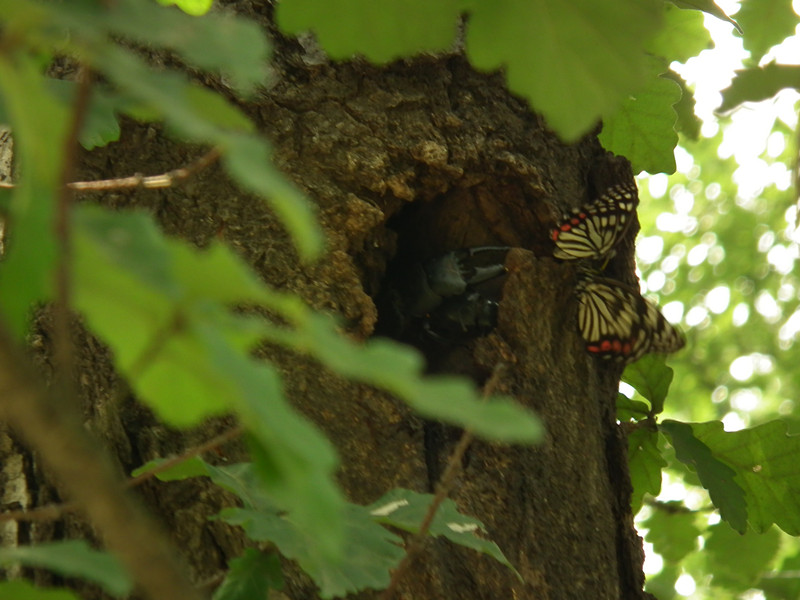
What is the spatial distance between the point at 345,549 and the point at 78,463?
0.47 m

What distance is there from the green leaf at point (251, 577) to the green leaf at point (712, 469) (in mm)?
892

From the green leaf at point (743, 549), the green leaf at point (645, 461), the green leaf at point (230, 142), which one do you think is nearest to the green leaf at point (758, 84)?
the green leaf at point (230, 142)

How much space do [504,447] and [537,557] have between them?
0.17m

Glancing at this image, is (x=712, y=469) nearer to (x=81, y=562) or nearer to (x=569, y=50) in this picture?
(x=569, y=50)

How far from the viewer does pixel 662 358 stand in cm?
191

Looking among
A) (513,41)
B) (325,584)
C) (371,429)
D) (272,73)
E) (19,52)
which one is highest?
(272,73)

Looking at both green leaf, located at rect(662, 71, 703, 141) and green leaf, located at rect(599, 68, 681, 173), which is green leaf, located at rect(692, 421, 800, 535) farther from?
green leaf, located at rect(662, 71, 703, 141)

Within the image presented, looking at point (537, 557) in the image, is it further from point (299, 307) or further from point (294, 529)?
point (299, 307)

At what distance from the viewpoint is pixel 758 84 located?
0.66 meters

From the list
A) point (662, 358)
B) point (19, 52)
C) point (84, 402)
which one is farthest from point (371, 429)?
point (19, 52)

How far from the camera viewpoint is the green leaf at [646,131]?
135 cm

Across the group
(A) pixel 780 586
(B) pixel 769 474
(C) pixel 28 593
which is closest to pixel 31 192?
(C) pixel 28 593

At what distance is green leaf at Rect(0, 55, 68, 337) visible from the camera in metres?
0.38

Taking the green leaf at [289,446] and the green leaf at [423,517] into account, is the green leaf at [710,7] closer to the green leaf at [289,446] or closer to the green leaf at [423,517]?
the green leaf at [423,517]
